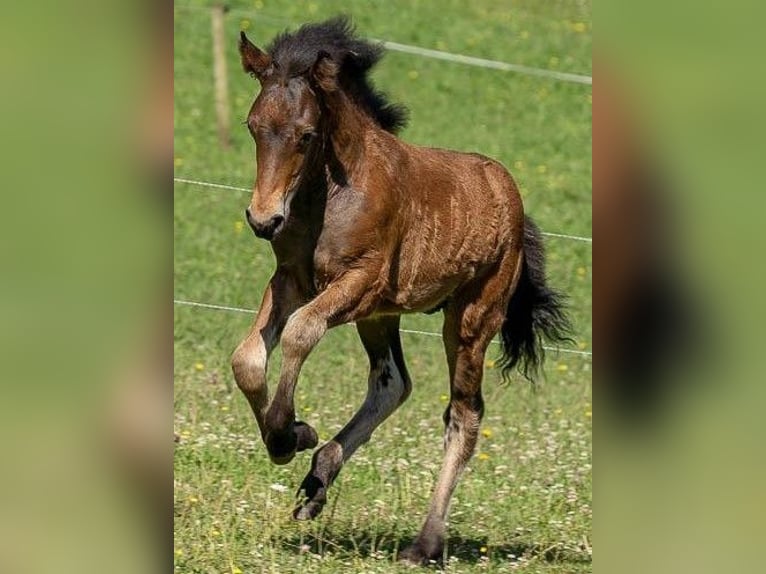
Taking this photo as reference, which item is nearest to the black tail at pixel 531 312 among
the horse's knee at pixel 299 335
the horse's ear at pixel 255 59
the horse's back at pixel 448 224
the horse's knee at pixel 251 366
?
the horse's back at pixel 448 224

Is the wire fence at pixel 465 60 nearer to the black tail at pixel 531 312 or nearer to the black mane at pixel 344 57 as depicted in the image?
the black mane at pixel 344 57

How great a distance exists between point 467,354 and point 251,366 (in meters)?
Answer: 1.52

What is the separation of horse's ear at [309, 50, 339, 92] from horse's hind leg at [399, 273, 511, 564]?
62.7 inches

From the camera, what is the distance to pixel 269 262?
11.8 metres

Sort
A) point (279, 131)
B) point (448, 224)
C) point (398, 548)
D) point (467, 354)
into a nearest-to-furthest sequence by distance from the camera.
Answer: point (279, 131)
point (398, 548)
point (448, 224)
point (467, 354)

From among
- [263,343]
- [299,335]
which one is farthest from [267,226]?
[263,343]

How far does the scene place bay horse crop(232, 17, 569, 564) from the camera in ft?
18.0

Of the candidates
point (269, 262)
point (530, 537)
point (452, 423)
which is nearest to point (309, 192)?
point (452, 423)

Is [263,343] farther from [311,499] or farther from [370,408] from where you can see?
[370,408]

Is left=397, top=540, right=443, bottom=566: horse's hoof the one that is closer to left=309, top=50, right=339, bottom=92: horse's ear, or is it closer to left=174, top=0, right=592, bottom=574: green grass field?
left=174, top=0, right=592, bottom=574: green grass field

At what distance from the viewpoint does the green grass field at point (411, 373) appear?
20.3ft

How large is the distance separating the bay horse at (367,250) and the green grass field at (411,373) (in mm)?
408

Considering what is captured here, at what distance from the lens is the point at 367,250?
19.2ft
